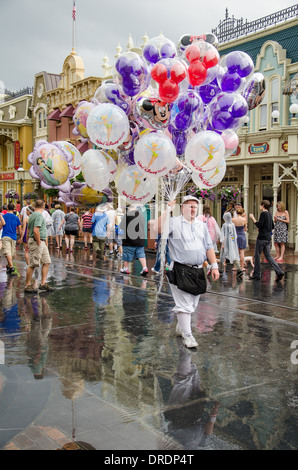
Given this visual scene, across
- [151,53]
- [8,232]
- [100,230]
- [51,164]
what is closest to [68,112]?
[100,230]

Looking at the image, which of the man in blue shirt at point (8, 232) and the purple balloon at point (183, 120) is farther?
the man in blue shirt at point (8, 232)

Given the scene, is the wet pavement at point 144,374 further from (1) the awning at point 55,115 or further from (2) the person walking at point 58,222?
(1) the awning at point 55,115

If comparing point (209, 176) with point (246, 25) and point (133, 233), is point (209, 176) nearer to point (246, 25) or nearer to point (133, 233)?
point (133, 233)

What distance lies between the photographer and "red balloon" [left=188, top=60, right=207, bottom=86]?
6.99 m

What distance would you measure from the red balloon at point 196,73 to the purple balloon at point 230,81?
2.12ft

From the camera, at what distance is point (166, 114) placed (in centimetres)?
727

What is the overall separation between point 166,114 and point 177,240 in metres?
2.37

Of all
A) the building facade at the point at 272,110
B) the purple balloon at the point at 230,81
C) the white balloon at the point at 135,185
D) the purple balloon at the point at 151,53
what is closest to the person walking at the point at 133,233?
the white balloon at the point at 135,185

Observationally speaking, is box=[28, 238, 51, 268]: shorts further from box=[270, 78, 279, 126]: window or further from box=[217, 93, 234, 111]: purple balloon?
box=[270, 78, 279, 126]: window

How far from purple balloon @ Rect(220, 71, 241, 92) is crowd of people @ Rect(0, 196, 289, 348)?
7.32ft

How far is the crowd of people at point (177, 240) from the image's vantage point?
5.83 metres

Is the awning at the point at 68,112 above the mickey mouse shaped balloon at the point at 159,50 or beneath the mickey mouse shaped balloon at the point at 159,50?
above

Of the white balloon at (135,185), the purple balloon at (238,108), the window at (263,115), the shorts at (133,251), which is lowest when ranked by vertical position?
the shorts at (133,251)
